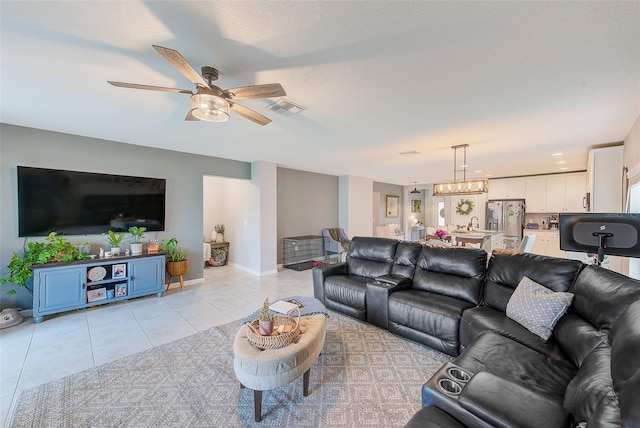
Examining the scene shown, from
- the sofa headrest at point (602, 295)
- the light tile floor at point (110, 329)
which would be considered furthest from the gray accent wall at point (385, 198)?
the sofa headrest at point (602, 295)

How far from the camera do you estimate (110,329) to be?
3.03 metres

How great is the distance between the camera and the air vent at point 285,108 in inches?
100

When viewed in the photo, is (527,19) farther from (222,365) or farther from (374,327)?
(222,365)

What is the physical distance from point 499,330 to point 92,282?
4846mm

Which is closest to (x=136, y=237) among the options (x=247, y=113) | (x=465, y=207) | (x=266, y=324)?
(x=247, y=113)

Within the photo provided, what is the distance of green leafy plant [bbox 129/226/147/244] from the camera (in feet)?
13.1

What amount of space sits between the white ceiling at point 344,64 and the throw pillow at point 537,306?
1.76 metres

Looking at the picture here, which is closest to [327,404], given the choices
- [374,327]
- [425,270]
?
[374,327]

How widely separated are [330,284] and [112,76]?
310 cm

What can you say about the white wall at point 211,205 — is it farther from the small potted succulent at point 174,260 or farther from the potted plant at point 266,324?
the potted plant at point 266,324

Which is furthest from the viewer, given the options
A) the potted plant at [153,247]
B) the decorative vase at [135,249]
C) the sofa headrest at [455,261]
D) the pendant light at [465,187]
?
the pendant light at [465,187]

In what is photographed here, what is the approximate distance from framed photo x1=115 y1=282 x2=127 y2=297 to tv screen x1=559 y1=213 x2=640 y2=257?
5.36 metres

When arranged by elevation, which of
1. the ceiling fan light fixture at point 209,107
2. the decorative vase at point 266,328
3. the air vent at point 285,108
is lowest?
the decorative vase at point 266,328

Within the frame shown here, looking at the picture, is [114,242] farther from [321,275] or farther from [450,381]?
[450,381]
